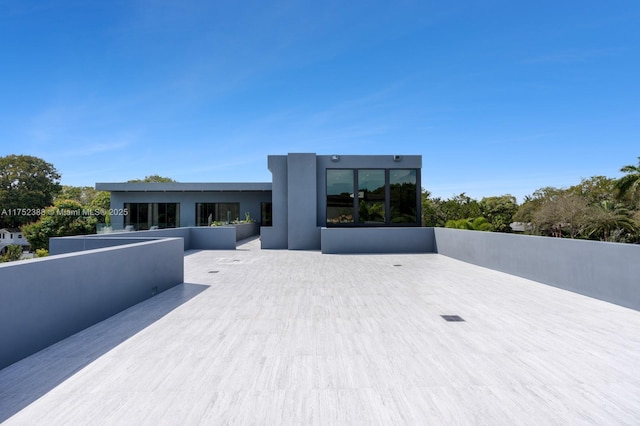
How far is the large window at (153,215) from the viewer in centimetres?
1977

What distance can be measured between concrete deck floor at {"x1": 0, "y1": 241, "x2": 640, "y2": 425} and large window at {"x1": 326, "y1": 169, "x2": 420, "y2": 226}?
7.59 metres

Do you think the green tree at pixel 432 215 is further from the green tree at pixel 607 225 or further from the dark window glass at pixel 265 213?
the dark window glass at pixel 265 213

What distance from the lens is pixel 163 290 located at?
5672mm

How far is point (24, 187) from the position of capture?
115 feet

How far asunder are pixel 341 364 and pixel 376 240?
882cm

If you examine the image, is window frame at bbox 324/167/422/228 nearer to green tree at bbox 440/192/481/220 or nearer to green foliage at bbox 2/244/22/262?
green tree at bbox 440/192/481/220

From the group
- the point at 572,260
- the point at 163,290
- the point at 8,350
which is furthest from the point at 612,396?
the point at 163,290

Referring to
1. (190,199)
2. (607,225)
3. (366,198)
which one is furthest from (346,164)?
(190,199)

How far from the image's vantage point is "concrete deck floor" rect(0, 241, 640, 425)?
2.09m

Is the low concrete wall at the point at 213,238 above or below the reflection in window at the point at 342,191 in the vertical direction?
below

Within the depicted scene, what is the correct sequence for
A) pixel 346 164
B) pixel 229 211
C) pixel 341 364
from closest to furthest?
pixel 341 364 < pixel 346 164 < pixel 229 211

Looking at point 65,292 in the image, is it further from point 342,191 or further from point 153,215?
point 153,215

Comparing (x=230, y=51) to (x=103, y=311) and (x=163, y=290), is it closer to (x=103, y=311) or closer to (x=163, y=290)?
(x=163, y=290)

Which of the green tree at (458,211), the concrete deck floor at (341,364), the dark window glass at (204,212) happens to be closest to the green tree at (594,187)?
the green tree at (458,211)
